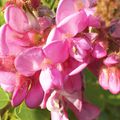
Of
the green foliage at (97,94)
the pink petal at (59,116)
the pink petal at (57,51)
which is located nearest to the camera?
the pink petal at (57,51)

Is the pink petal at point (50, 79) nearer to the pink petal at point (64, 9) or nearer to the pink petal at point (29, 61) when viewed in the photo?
the pink petal at point (29, 61)

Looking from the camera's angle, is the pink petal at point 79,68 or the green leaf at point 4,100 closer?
the pink petal at point 79,68

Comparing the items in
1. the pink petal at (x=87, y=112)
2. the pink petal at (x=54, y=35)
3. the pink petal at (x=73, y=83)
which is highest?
the pink petal at (x=54, y=35)

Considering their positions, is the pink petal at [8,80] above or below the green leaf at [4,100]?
above

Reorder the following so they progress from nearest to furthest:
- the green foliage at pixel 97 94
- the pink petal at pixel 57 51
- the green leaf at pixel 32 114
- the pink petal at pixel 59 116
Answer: the pink petal at pixel 57 51 → the pink petal at pixel 59 116 → the green leaf at pixel 32 114 → the green foliage at pixel 97 94

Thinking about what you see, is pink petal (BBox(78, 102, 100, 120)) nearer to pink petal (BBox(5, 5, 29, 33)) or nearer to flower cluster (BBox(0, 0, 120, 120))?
flower cluster (BBox(0, 0, 120, 120))

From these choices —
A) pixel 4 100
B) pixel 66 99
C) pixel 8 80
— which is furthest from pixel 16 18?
pixel 4 100

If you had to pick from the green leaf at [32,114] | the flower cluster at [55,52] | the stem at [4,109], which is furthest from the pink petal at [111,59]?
the stem at [4,109]
